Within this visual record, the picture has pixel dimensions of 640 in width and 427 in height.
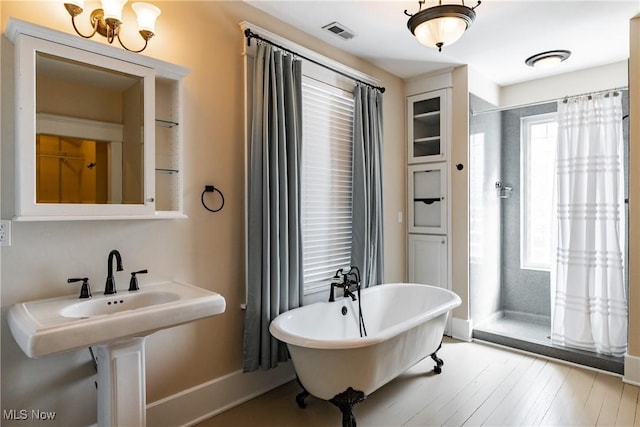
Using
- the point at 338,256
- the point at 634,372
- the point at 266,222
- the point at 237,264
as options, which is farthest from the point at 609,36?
the point at 237,264

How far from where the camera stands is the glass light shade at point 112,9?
177cm

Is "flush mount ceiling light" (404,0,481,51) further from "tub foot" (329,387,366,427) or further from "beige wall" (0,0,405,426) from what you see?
"tub foot" (329,387,366,427)

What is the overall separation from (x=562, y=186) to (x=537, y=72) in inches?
54.1

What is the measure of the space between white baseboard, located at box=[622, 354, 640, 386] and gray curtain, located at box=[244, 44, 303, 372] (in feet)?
8.35

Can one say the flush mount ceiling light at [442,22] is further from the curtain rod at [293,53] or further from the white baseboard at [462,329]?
the white baseboard at [462,329]

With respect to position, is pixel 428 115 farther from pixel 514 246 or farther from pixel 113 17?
pixel 113 17

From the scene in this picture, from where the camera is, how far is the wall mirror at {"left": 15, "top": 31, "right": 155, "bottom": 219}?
1.60 m

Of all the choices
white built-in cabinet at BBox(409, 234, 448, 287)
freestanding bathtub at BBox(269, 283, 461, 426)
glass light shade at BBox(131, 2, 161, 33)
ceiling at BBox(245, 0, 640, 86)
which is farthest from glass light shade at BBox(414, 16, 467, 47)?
white built-in cabinet at BBox(409, 234, 448, 287)

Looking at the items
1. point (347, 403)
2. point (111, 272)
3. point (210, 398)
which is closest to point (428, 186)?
point (347, 403)

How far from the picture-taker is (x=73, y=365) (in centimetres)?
180

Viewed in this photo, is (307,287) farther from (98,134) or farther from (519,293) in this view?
(519,293)

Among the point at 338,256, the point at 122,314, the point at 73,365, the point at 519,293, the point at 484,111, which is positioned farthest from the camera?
the point at 519,293

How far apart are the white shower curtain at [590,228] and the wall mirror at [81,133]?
3313mm

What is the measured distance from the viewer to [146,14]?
1.89 m
